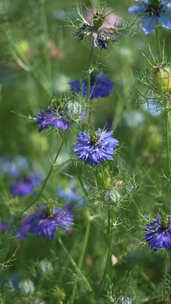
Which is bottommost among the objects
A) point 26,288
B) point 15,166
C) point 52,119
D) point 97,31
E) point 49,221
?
point 26,288

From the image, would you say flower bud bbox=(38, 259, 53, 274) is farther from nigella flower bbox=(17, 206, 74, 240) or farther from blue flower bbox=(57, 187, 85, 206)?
blue flower bbox=(57, 187, 85, 206)

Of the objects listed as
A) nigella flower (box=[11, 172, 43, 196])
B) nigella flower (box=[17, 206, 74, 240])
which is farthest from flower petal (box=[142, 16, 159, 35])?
nigella flower (box=[11, 172, 43, 196])

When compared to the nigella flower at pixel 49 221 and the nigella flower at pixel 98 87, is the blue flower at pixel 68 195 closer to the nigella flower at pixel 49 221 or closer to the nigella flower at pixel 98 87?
the nigella flower at pixel 49 221

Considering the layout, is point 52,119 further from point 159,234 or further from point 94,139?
point 159,234

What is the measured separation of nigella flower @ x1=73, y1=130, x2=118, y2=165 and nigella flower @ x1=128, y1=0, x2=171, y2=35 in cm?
26

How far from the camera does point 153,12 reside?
38.4 inches

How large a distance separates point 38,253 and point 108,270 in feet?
1.69

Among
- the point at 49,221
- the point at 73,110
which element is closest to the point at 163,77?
the point at 73,110

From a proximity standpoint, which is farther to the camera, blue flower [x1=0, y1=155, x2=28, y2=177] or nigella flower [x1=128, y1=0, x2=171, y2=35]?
blue flower [x1=0, y1=155, x2=28, y2=177]

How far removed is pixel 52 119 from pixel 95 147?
15cm

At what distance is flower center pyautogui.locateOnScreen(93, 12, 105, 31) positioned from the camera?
0.98m

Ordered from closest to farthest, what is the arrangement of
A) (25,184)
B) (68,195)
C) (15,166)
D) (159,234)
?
Answer: (159,234)
(68,195)
(25,184)
(15,166)

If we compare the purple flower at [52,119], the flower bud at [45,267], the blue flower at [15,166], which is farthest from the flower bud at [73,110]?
the blue flower at [15,166]

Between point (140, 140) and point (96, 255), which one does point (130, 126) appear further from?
point (96, 255)
